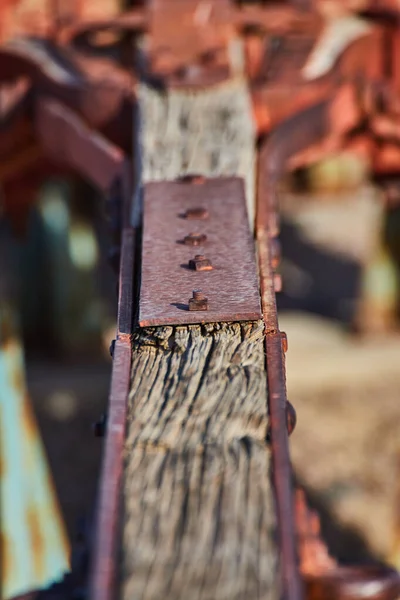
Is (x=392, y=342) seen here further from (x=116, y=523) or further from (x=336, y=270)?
(x=116, y=523)

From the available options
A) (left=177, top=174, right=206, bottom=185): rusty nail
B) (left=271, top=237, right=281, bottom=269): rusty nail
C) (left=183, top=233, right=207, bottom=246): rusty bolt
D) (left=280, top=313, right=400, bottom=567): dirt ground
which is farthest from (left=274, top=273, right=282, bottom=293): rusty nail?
(left=280, top=313, right=400, bottom=567): dirt ground

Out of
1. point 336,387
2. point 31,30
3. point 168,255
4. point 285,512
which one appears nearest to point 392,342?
point 336,387

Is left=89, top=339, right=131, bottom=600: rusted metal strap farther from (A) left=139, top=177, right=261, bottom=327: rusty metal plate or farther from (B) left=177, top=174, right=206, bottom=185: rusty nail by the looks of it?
(B) left=177, top=174, right=206, bottom=185: rusty nail

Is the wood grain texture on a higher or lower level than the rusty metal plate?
higher

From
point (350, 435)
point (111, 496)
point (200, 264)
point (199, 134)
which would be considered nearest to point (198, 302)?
point (200, 264)

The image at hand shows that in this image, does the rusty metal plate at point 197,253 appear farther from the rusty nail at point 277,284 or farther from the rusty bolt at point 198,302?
the rusty nail at point 277,284
